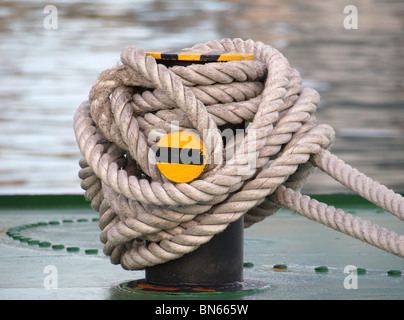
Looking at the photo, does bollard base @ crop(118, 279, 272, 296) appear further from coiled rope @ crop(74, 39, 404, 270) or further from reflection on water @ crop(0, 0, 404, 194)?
reflection on water @ crop(0, 0, 404, 194)

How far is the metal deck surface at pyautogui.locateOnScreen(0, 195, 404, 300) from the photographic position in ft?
7.00

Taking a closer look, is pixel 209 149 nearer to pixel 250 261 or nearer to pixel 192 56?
pixel 192 56

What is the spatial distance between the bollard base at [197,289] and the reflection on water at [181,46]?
1.99 metres

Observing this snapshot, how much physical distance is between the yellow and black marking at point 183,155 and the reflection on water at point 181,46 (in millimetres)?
2165

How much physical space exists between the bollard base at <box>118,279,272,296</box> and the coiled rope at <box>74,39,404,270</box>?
6cm

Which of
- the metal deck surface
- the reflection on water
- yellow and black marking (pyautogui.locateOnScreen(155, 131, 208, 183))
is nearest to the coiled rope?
yellow and black marking (pyautogui.locateOnScreen(155, 131, 208, 183))

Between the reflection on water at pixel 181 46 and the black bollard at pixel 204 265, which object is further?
the reflection on water at pixel 181 46

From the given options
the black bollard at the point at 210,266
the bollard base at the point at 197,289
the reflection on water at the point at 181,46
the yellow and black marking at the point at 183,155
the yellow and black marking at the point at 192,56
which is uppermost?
the reflection on water at the point at 181,46

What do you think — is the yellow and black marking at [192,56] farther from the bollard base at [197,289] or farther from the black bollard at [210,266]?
the bollard base at [197,289]

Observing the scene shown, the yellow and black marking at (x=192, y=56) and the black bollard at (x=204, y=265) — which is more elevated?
the yellow and black marking at (x=192, y=56)

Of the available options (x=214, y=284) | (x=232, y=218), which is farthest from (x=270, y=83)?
(x=214, y=284)

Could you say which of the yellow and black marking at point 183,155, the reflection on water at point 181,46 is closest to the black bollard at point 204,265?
the yellow and black marking at point 183,155

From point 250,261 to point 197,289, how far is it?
21.5 inches

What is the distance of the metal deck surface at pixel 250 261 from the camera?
7.00 ft
